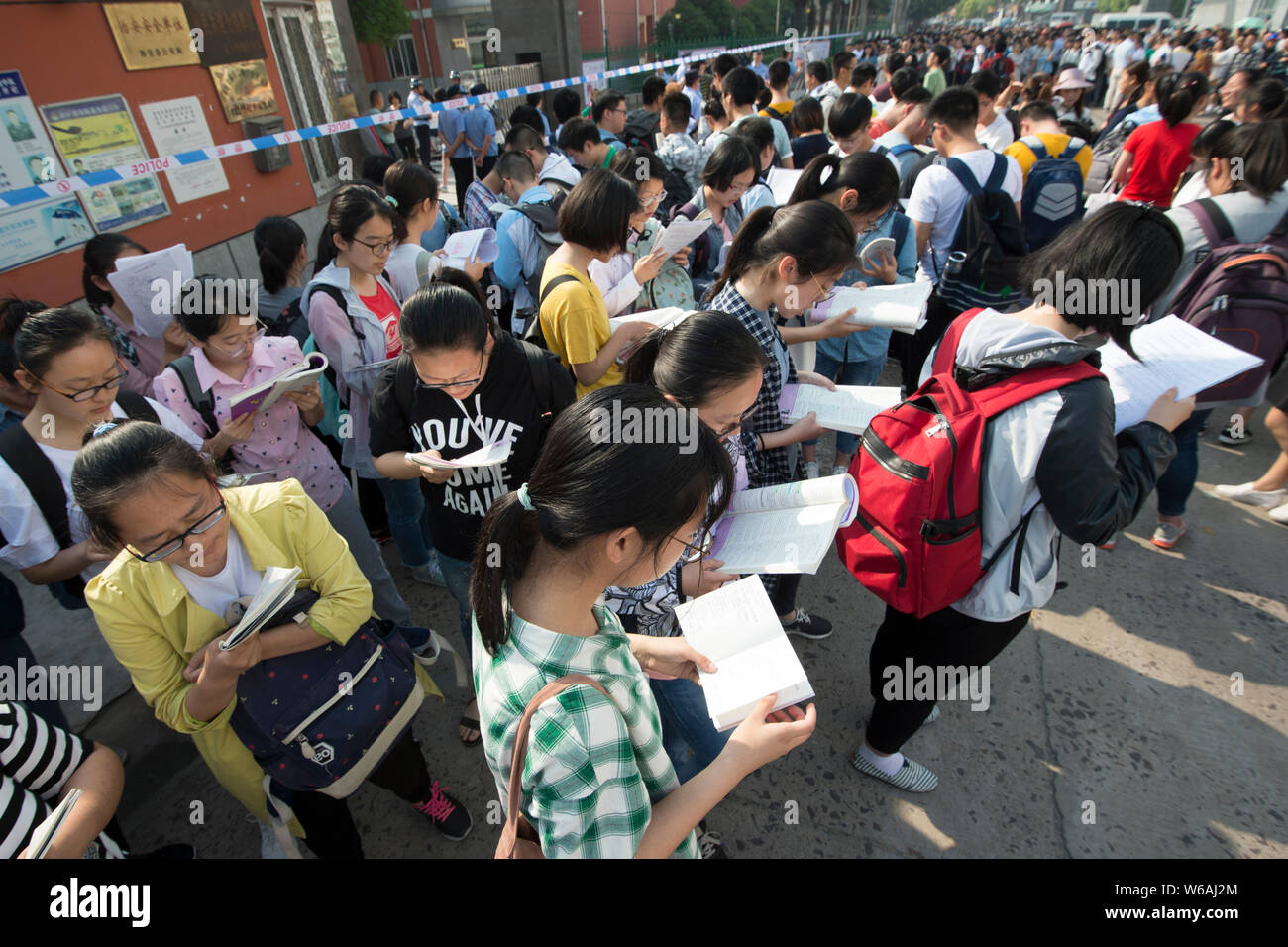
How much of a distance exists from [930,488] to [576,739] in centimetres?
119

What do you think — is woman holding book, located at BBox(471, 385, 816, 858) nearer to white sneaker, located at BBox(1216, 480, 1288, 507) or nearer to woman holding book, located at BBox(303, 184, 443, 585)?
woman holding book, located at BBox(303, 184, 443, 585)

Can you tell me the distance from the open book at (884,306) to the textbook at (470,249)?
179 centimetres

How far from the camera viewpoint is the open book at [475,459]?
1900 mm

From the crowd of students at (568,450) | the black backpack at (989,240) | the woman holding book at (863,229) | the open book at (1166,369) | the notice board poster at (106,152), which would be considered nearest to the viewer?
the crowd of students at (568,450)

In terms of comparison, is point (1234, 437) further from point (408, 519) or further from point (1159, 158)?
point (408, 519)

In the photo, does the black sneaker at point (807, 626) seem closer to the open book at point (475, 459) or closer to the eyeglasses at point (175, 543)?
the open book at point (475, 459)

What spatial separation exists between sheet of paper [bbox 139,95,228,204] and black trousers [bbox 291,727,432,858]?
262 inches

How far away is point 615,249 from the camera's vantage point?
2641mm

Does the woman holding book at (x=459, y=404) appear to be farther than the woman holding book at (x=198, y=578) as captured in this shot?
Yes

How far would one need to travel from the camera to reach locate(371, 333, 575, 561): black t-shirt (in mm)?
2145

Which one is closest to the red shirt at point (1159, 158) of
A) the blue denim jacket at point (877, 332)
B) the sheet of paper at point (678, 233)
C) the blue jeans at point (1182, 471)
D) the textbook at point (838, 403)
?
the blue jeans at point (1182, 471)

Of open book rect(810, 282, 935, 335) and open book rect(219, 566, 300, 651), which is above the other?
open book rect(810, 282, 935, 335)

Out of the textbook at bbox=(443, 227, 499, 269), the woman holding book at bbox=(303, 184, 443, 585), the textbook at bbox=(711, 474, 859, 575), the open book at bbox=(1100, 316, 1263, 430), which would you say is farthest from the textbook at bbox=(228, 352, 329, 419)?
the open book at bbox=(1100, 316, 1263, 430)
